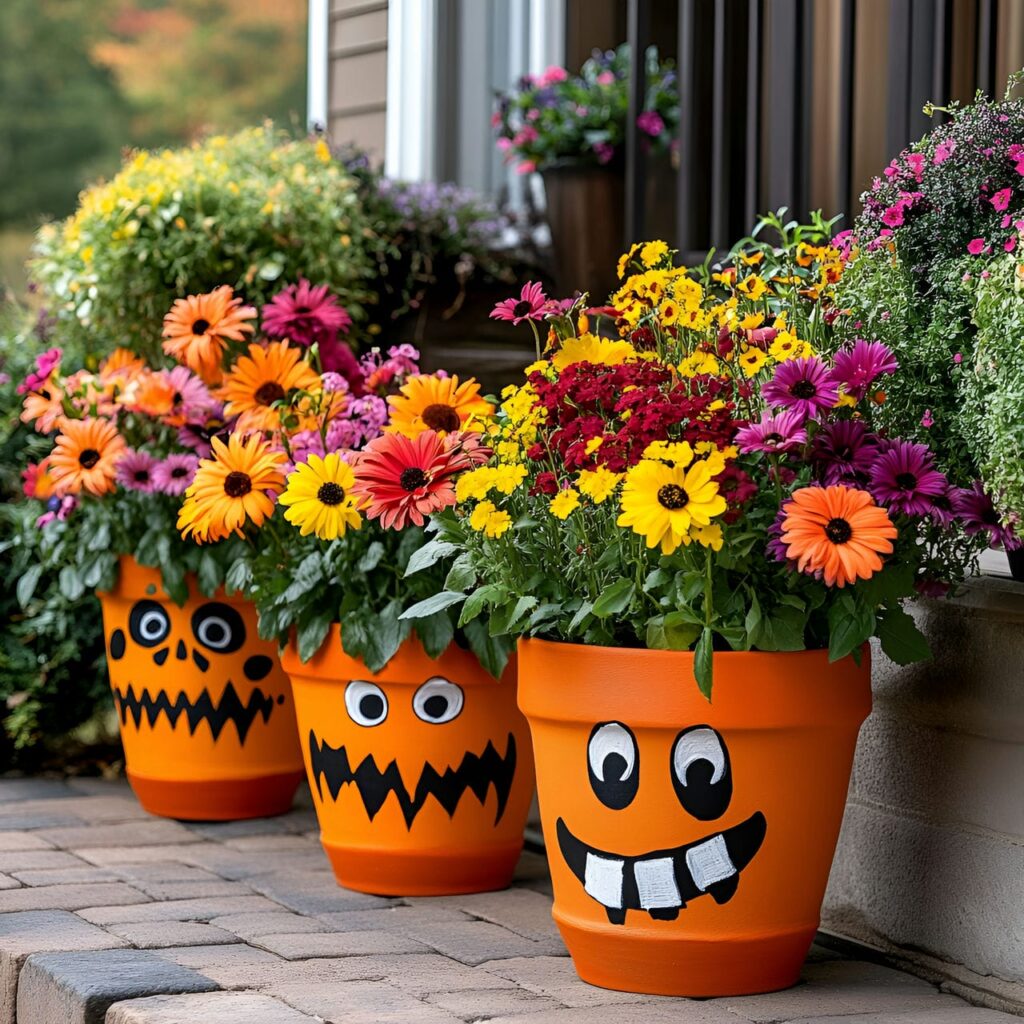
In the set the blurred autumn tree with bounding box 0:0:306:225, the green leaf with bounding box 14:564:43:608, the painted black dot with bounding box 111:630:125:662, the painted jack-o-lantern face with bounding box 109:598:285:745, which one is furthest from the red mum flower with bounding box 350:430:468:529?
the blurred autumn tree with bounding box 0:0:306:225

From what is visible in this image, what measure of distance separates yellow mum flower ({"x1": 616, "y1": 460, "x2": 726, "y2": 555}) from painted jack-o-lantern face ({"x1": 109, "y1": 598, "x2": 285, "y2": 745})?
1.48 metres

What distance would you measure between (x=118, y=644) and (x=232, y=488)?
0.77m

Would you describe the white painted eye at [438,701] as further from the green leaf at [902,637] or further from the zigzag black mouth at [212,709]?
the green leaf at [902,637]

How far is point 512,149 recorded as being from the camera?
4688mm

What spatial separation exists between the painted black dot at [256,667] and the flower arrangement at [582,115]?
1948 mm

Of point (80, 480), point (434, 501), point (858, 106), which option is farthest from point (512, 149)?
point (434, 501)

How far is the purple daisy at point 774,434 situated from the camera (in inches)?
80.3

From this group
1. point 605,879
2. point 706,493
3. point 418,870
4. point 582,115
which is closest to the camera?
point 706,493

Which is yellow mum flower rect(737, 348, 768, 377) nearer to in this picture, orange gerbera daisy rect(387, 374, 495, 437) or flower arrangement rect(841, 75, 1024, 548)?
flower arrangement rect(841, 75, 1024, 548)

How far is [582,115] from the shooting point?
4.54 meters

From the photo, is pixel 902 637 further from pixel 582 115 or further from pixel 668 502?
pixel 582 115

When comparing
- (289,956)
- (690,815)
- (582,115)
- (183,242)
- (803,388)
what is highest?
(582,115)

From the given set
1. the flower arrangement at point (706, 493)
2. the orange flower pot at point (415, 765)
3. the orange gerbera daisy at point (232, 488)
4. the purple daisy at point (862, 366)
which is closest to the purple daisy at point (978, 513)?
the flower arrangement at point (706, 493)

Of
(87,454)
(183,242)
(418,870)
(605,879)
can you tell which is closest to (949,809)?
(605,879)
